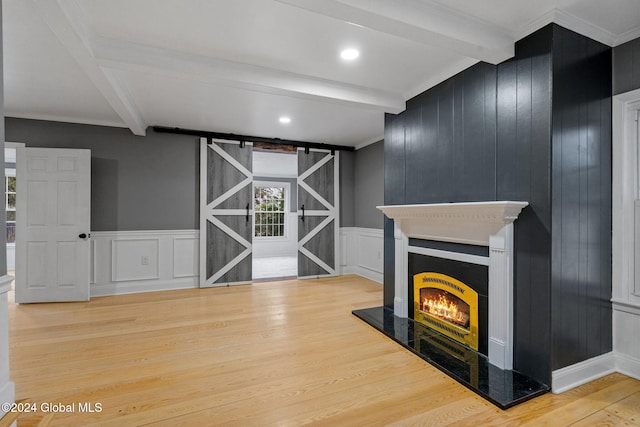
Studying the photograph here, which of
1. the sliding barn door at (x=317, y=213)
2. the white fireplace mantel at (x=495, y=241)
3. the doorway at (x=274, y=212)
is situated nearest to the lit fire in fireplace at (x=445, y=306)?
the white fireplace mantel at (x=495, y=241)

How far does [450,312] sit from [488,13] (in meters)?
2.29

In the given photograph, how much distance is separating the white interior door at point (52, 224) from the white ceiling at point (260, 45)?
728 millimetres

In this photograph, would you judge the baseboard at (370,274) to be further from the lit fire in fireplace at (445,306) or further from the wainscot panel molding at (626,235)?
the wainscot panel molding at (626,235)

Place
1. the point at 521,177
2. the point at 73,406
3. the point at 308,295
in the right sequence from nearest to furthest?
the point at 73,406 → the point at 521,177 → the point at 308,295

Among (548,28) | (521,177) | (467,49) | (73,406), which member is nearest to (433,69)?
(467,49)

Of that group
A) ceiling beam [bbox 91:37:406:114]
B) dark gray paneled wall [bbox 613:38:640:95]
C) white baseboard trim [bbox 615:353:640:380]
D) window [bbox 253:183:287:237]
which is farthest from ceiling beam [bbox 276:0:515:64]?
window [bbox 253:183:287:237]

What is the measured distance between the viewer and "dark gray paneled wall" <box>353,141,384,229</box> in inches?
202

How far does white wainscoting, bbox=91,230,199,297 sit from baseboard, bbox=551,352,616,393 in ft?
14.7

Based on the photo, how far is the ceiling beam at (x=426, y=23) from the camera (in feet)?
5.58

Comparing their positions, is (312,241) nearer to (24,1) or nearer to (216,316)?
(216,316)

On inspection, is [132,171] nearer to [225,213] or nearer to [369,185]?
[225,213]

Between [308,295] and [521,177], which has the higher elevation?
[521,177]

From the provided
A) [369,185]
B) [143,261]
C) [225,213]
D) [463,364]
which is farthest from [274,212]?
[463,364]

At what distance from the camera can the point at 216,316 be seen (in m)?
3.42
